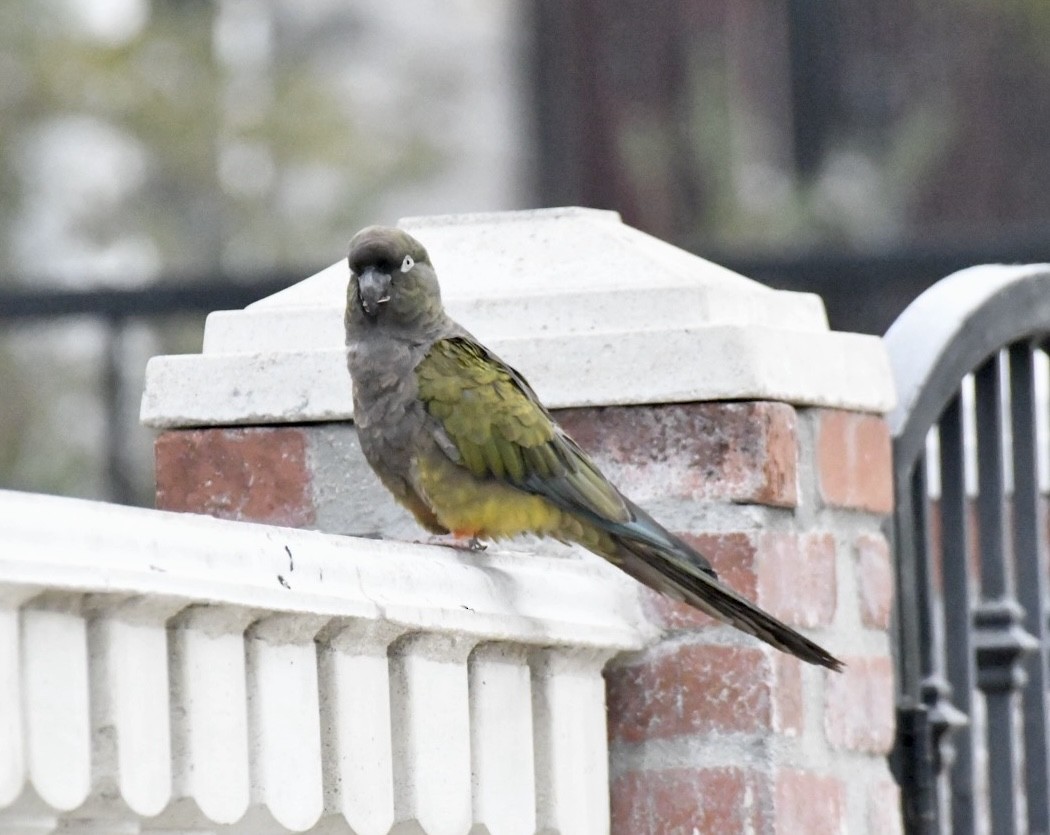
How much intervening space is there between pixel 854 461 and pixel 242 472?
752 millimetres

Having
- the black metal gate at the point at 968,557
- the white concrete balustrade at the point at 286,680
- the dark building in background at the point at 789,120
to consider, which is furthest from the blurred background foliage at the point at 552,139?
the white concrete balustrade at the point at 286,680

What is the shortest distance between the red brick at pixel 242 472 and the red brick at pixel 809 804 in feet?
2.16

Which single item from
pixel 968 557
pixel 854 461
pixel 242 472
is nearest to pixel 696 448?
pixel 854 461

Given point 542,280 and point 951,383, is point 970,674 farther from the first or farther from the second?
point 542,280

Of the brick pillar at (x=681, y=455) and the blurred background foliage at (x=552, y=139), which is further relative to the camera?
the blurred background foliage at (x=552, y=139)

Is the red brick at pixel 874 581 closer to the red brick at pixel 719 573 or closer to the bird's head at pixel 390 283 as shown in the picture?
the red brick at pixel 719 573

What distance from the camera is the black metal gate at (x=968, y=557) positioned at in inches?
113

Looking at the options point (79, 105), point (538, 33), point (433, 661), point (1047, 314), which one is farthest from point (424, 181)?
point (433, 661)

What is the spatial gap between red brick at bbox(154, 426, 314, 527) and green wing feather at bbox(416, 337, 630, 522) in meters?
0.18

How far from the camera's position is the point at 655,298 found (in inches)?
99.7

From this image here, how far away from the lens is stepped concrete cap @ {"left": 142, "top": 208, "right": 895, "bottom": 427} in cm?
250

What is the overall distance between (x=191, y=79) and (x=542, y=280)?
1100 cm

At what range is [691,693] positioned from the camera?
251 centimetres

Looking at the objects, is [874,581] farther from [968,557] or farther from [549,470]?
[549,470]
